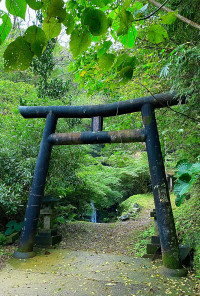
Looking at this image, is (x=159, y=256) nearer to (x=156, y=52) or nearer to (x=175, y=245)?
(x=175, y=245)

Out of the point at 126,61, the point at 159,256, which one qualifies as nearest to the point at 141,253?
the point at 159,256

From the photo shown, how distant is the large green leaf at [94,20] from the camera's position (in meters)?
0.75

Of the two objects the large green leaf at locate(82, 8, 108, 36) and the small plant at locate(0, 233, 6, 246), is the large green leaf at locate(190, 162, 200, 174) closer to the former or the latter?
the large green leaf at locate(82, 8, 108, 36)

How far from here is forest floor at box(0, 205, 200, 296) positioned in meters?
2.60

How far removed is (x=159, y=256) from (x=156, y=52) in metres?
3.35

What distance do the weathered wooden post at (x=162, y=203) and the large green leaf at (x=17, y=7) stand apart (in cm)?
312

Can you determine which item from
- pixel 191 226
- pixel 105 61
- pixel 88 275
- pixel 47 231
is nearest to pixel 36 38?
pixel 105 61

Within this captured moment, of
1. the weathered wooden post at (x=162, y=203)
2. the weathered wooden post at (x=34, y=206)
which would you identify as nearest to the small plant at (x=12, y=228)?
the weathered wooden post at (x=34, y=206)

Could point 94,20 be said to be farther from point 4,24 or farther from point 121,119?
point 121,119

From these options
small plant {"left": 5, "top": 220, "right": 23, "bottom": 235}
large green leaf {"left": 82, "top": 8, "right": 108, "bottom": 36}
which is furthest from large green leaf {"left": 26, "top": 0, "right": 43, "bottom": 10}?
small plant {"left": 5, "top": 220, "right": 23, "bottom": 235}

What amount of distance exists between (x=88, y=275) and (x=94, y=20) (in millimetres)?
3174

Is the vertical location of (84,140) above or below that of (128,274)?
above

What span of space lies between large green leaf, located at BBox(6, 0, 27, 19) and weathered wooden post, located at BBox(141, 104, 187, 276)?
3.12m

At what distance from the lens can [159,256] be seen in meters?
3.71
